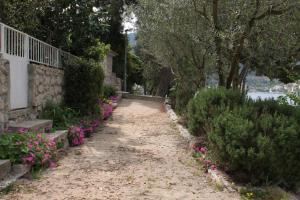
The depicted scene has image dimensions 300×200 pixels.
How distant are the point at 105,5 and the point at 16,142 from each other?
22.1m

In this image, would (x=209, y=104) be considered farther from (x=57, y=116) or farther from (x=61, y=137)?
(x=57, y=116)

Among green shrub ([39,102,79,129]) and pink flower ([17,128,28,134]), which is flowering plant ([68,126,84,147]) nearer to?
green shrub ([39,102,79,129])

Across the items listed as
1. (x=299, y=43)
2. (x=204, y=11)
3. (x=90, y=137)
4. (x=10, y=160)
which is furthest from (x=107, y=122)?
(x=10, y=160)

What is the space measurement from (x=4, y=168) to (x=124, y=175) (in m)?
1.85

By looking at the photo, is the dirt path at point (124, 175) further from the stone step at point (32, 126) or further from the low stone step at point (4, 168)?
the stone step at point (32, 126)

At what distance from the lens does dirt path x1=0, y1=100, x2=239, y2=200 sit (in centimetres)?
550

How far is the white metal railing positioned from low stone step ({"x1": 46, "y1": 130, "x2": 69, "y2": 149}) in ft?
6.02

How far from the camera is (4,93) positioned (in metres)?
7.34

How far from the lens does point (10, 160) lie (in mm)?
6035

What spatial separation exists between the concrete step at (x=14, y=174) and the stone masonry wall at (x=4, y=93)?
4.08 ft

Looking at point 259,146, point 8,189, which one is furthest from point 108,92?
point 8,189

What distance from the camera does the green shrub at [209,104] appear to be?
7953 millimetres

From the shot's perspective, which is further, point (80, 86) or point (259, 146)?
point (80, 86)

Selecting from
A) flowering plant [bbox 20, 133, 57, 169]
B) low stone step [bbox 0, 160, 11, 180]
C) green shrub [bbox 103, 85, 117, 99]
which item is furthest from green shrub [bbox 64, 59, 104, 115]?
green shrub [bbox 103, 85, 117, 99]
